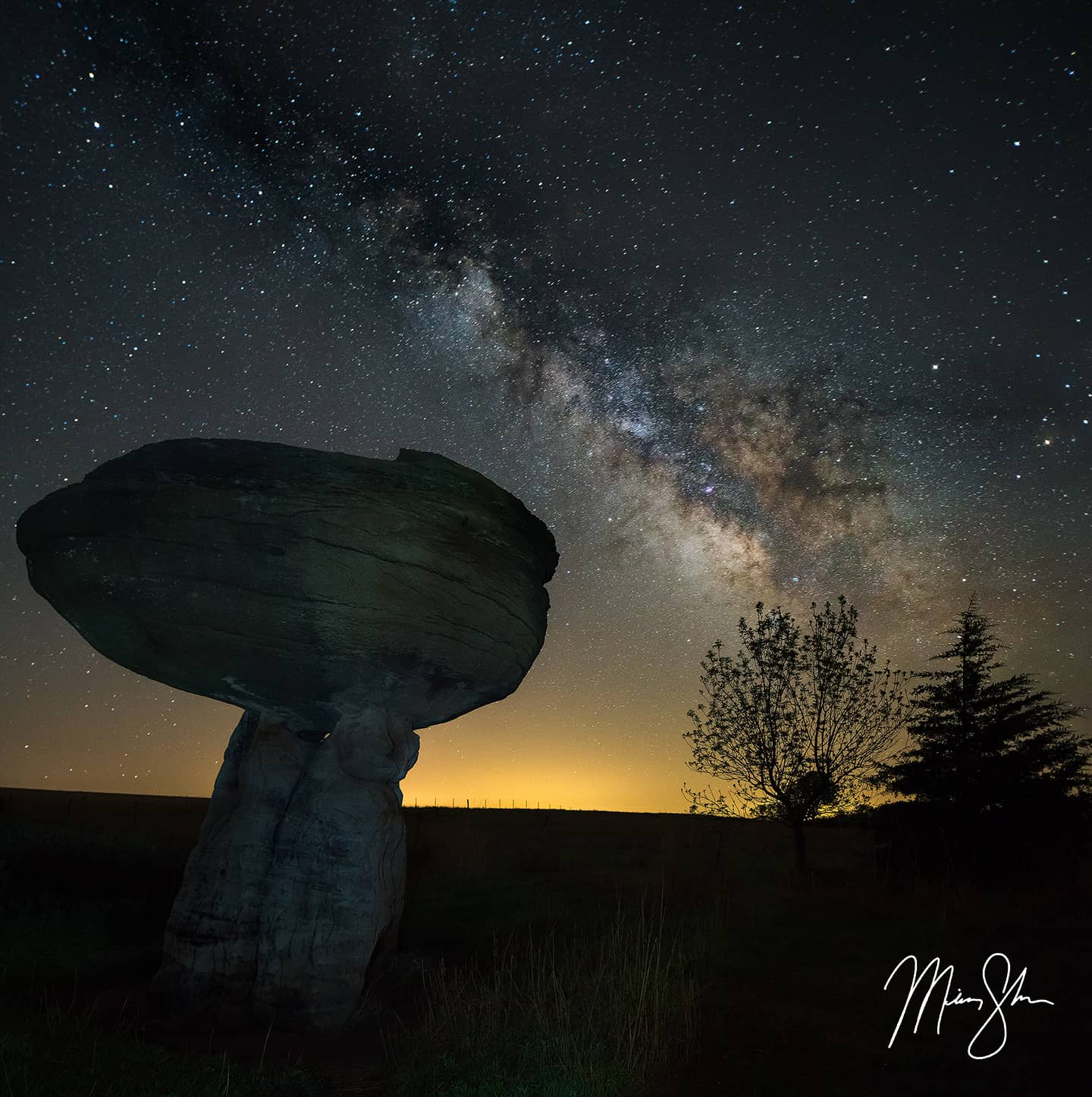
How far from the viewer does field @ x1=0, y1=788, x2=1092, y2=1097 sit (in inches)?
278

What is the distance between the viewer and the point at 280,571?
31.2ft

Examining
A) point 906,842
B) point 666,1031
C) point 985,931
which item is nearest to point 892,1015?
point 666,1031

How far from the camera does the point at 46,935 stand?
11578mm

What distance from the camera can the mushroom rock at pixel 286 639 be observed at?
9.15 metres

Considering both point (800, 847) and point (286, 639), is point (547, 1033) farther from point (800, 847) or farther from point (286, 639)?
point (800, 847)

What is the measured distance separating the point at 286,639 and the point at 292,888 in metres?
2.99

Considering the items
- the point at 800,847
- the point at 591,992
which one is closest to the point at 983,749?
the point at 800,847

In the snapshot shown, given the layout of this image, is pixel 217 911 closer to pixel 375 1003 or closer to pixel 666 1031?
pixel 375 1003

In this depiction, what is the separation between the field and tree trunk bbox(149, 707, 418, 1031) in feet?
1.73

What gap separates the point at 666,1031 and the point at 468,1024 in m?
2.13
